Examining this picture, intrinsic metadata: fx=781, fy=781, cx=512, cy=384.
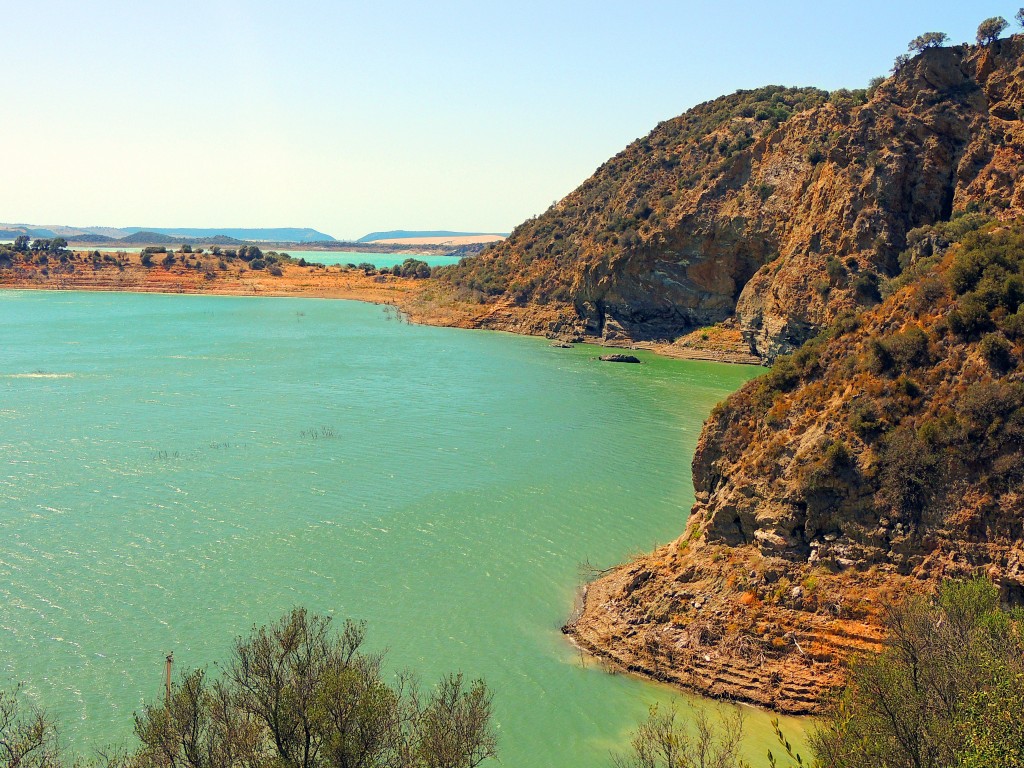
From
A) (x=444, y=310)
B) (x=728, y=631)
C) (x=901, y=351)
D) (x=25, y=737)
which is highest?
(x=901, y=351)

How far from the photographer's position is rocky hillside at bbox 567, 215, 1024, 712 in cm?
1880

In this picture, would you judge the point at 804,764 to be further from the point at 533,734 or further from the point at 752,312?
the point at 752,312

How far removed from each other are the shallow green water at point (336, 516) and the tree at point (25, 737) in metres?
0.50

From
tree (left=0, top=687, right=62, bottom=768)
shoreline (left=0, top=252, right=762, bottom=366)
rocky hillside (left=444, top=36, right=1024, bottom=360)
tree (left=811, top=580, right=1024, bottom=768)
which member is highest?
rocky hillside (left=444, top=36, right=1024, bottom=360)

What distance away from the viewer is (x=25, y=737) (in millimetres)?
13867

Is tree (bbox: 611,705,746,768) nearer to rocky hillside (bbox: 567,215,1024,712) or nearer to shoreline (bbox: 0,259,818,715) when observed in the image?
shoreline (bbox: 0,259,818,715)

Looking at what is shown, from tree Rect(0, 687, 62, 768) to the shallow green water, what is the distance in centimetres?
50

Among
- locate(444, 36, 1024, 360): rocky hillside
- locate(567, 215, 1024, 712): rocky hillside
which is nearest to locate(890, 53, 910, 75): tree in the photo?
locate(444, 36, 1024, 360): rocky hillside

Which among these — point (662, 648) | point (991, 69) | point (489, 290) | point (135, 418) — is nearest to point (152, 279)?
point (489, 290)

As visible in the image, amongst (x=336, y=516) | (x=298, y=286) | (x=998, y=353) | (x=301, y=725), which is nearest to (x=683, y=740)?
(x=301, y=725)

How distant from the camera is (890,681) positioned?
14156 millimetres

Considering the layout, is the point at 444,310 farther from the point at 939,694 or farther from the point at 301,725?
the point at 939,694

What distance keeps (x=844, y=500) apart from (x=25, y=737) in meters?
18.9

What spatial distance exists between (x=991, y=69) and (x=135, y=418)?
201 feet
